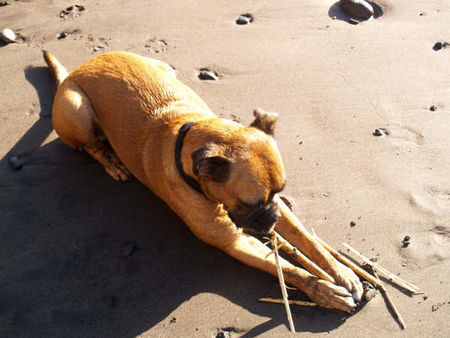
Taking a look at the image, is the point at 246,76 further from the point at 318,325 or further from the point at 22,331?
the point at 22,331

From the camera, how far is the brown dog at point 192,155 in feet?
9.89

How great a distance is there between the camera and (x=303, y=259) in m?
3.83

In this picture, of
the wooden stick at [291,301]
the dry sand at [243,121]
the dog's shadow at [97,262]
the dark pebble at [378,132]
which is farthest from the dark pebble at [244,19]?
the wooden stick at [291,301]

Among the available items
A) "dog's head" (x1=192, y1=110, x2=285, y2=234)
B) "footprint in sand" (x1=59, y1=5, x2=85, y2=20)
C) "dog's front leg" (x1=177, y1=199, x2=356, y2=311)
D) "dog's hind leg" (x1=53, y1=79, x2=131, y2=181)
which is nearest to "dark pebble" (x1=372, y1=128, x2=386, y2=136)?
"dog's front leg" (x1=177, y1=199, x2=356, y2=311)

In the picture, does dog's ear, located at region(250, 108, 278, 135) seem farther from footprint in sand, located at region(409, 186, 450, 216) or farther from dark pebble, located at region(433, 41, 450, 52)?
dark pebble, located at region(433, 41, 450, 52)

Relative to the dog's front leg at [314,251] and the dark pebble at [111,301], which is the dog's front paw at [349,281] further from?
the dark pebble at [111,301]

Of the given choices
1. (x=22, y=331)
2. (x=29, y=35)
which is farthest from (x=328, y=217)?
(x=29, y=35)

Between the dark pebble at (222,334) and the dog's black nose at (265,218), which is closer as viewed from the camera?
the dog's black nose at (265,218)

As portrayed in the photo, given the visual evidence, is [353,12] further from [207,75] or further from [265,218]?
[265,218]

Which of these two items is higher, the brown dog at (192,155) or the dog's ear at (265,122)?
the dog's ear at (265,122)

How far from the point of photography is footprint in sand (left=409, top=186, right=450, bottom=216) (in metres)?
4.45

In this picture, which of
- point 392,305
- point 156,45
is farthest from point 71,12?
point 392,305

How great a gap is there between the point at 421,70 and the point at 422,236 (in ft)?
9.85

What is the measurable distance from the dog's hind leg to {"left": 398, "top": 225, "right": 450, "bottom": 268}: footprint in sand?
3.15 meters
